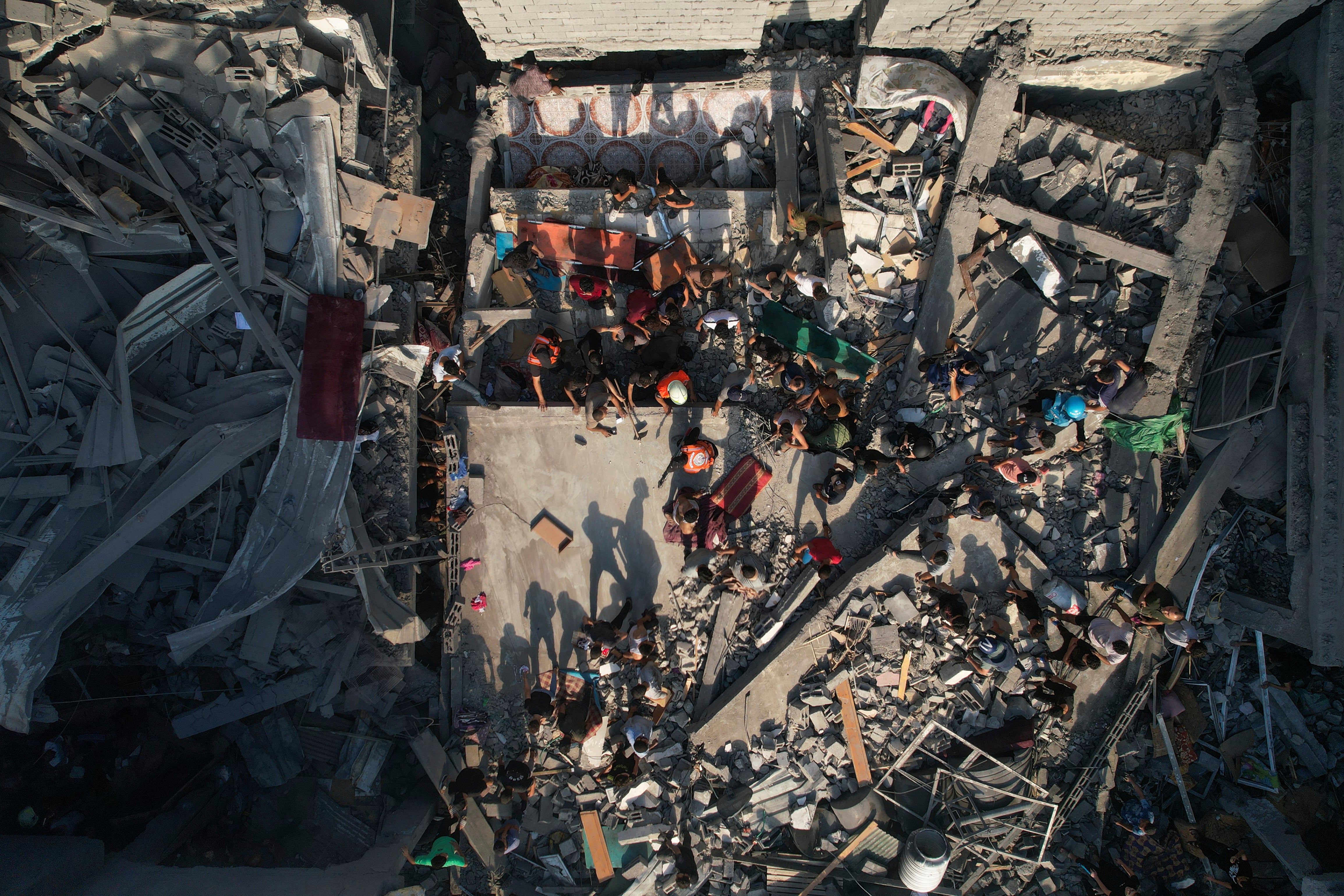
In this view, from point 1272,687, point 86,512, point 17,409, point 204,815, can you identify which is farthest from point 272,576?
point 1272,687

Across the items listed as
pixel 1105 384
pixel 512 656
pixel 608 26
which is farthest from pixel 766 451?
pixel 608 26

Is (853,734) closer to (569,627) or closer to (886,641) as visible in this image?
(886,641)

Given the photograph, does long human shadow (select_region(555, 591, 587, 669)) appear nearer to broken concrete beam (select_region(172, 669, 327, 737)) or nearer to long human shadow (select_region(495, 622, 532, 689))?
long human shadow (select_region(495, 622, 532, 689))

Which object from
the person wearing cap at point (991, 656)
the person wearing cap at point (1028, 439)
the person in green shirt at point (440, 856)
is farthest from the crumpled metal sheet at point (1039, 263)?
the person in green shirt at point (440, 856)

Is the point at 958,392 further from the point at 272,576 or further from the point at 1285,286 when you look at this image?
the point at 272,576

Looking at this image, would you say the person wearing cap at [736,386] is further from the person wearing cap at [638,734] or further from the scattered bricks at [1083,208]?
the scattered bricks at [1083,208]
